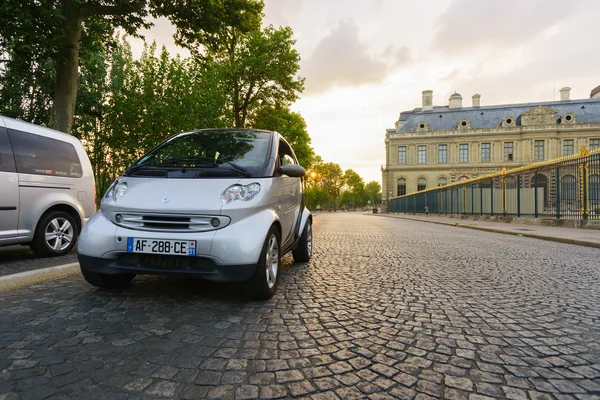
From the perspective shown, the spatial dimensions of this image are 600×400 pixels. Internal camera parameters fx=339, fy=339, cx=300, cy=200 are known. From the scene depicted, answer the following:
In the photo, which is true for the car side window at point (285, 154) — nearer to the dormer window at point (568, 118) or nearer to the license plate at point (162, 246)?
the license plate at point (162, 246)

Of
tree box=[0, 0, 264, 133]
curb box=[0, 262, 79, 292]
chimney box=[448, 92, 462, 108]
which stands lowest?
curb box=[0, 262, 79, 292]

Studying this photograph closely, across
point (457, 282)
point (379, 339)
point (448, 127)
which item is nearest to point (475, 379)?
point (379, 339)

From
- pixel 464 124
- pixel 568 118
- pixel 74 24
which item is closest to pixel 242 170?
pixel 74 24

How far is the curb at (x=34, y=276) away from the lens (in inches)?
133

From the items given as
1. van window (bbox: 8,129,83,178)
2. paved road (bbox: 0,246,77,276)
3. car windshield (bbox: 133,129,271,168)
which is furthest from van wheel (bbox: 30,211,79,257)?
car windshield (bbox: 133,129,271,168)

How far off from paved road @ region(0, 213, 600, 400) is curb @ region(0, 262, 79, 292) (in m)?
0.17

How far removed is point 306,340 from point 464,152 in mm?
63878

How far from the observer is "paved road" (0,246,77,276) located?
4366 mm

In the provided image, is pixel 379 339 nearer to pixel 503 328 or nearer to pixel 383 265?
pixel 503 328

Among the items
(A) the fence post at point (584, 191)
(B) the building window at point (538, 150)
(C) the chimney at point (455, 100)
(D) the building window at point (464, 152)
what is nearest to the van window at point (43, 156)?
(A) the fence post at point (584, 191)

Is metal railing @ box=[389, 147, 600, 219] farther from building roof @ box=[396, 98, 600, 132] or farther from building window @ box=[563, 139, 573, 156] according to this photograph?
building window @ box=[563, 139, 573, 156]

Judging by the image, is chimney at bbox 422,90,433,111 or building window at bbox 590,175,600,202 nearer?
building window at bbox 590,175,600,202

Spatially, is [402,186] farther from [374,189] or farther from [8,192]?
[374,189]

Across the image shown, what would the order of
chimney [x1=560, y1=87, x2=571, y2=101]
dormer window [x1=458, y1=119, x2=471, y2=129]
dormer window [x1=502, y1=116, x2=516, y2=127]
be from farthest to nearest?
chimney [x1=560, y1=87, x2=571, y2=101] → dormer window [x1=458, y1=119, x2=471, y2=129] → dormer window [x1=502, y1=116, x2=516, y2=127]
